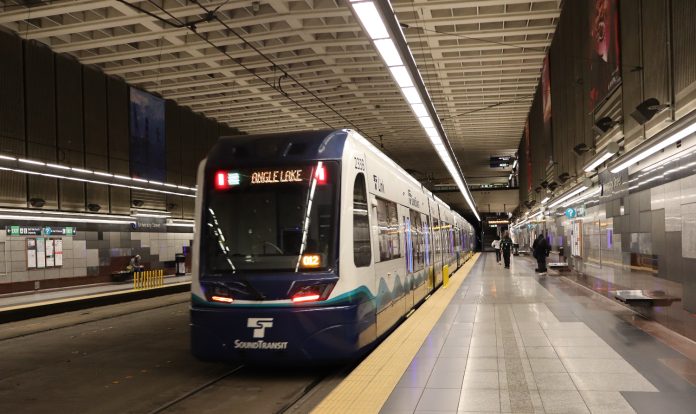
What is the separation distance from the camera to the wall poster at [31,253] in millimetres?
18797

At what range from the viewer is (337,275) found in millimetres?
6410

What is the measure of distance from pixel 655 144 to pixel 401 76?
4.19 metres

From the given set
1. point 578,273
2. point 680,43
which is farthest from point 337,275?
point 578,273

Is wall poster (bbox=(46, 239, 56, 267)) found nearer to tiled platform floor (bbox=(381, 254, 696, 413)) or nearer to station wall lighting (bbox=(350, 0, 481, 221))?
station wall lighting (bbox=(350, 0, 481, 221))

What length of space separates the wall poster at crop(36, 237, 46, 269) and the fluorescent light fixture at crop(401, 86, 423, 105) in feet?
46.4

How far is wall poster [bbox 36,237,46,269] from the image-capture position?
63.1 feet

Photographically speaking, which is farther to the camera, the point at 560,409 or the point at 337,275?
the point at 337,275

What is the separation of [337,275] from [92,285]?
18446 millimetres

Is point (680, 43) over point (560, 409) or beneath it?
over

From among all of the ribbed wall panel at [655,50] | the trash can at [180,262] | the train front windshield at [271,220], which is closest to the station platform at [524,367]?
the train front windshield at [271,220]

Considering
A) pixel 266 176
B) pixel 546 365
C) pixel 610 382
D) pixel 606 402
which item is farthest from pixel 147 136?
pixel 606 402

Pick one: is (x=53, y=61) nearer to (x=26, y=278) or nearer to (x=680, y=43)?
(x=26, y=278)

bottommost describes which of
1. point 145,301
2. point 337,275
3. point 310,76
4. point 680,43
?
point 145,301

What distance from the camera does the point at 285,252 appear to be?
6.56 metres
